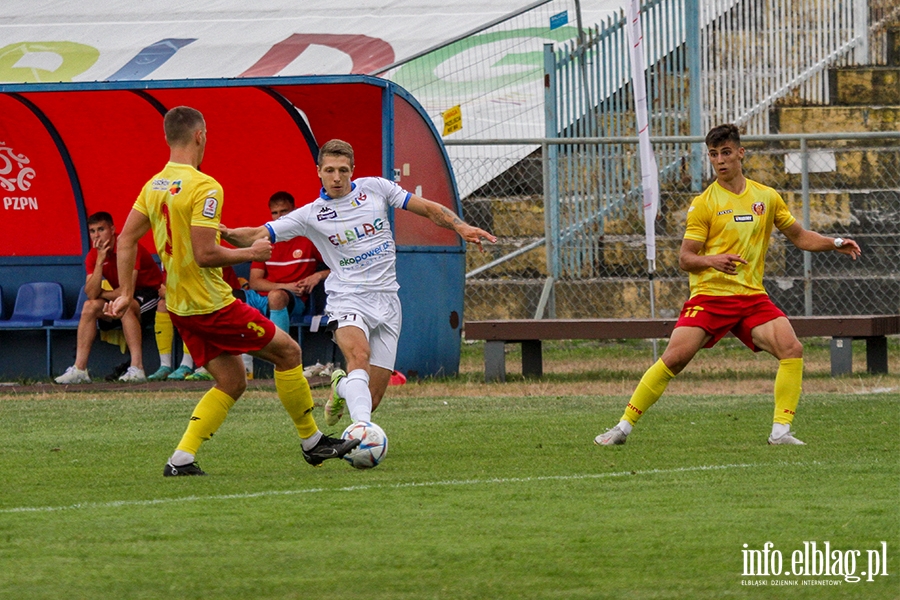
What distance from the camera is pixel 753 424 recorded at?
9.80 m

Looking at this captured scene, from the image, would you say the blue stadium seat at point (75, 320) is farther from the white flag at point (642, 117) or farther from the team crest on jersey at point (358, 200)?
the team crest on jersey at point (358, 200)

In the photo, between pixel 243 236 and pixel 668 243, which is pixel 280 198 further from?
pixel 243 236

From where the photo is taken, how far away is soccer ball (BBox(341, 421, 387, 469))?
7504 mm

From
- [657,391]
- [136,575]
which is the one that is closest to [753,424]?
[657,391]

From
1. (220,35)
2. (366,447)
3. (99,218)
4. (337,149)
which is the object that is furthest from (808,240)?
(220,35)

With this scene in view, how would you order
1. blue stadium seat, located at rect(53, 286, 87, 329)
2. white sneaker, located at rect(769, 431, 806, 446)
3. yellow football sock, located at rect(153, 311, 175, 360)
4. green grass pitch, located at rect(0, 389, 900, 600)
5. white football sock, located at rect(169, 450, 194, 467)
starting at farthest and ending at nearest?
1. blue stadium seat, located at rect(53, 286, 87, 329)
2. yellow football sock, located at rect(153, 311, 175, 360)
3. white sneaker, located at rect(769, 431, 806, 446)
4. white football sock, located at rect(169, 450, 194, 467)
5. green grass pitch, located at rect(0, 389, 900, 600)

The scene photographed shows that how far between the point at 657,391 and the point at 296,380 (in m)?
2.26

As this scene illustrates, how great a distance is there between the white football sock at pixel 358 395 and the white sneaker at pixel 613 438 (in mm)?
1570

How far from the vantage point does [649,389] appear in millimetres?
8781

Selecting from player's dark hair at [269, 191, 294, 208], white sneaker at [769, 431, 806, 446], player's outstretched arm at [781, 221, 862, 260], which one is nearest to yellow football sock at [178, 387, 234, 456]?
white sneaker at [769, 431, 806, 446]

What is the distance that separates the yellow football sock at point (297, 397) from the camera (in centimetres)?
786

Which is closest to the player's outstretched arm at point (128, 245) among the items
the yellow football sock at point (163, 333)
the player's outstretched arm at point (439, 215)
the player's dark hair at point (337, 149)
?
the player's dark hair at point (337, 149)

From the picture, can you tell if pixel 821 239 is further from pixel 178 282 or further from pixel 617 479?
pixel 178 282

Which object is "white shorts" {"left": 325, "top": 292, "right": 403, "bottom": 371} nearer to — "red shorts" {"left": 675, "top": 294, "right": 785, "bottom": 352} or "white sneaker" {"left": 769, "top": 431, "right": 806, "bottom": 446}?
"red shorts" {"left": 675, "top": 294, "right": 785, "bottom": 352}
